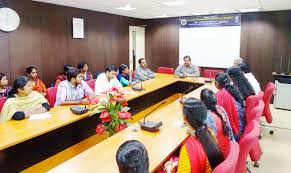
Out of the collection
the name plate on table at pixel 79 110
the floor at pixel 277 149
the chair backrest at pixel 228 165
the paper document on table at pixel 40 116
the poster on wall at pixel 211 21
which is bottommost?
the floor at pixel 277 149

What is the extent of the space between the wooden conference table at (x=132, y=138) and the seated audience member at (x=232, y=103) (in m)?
0.58

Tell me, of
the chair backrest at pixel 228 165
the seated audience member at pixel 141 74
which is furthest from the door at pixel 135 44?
the chair backrest at pixel 228 165

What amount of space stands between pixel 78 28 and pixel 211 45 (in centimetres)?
380

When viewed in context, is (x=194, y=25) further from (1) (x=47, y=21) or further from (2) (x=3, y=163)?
(2) (x=3, y=163)

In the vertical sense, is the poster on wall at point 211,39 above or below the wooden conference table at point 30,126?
above

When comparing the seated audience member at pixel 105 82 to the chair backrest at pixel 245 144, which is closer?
the chair backrest at pixel 245 144

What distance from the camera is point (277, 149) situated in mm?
3639

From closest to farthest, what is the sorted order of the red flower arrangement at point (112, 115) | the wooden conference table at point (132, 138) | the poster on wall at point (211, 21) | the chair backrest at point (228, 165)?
the chair backrest at point (228, 165) < the wooden conference table at point (132, 138) < the red flower arrangement at point (112, 115) < the poster on wall at point (211, 21)

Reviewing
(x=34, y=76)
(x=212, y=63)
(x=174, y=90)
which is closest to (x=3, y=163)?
(x=34, y=76)

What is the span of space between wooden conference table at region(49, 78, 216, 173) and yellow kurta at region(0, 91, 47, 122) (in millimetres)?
1271

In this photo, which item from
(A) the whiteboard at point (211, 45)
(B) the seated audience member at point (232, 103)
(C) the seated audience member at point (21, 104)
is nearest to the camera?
(C) the seated audience member at point (21, 104)

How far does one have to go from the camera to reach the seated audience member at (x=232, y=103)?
2.87 m

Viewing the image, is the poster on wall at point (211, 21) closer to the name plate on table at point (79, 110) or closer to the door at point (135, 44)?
the door at point (135, 44)

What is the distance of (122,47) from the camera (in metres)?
7.56
